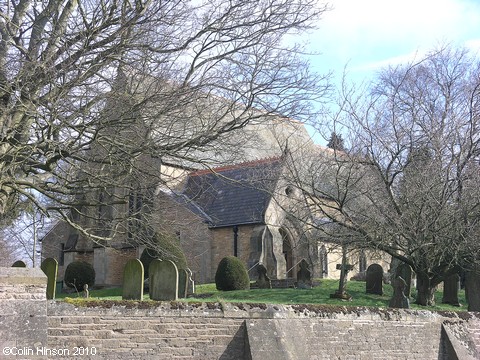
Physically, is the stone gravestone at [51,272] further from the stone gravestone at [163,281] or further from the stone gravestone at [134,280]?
the stone gravestone at [163,281]

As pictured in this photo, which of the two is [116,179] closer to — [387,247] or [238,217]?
[387,247]

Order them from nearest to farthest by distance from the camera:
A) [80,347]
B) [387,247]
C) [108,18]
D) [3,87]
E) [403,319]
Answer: [80,347] < [3,87] < [108,18] < [403,319] < [387,247]

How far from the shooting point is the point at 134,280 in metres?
11.3

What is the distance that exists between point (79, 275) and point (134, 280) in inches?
825

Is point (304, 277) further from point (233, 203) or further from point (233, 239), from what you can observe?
point (233, 203)

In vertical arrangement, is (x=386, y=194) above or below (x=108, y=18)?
below

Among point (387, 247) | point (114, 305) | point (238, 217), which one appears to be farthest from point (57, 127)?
point (238, 217)

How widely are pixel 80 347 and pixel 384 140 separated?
12.6 meters

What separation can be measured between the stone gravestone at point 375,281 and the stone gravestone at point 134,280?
1238 centimetres

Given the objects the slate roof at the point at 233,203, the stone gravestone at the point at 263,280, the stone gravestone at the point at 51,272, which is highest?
the slate roof at the point at 233,203

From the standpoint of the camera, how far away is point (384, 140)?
62.3 feet

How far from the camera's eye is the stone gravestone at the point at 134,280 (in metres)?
11.3

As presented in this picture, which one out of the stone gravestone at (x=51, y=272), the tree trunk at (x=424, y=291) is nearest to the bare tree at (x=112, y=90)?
the stone gravestone at (x=51, y=272)

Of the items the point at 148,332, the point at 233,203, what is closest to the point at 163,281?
the point at 148,332
